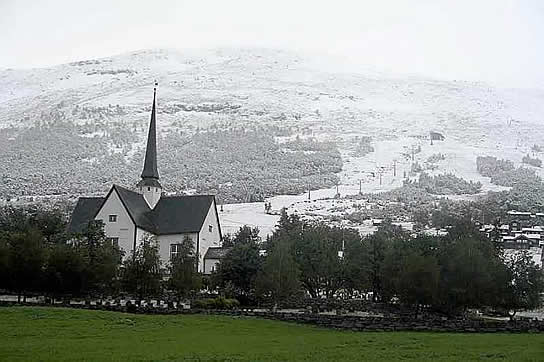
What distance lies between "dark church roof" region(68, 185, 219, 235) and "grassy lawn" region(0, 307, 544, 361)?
35477 millimetres

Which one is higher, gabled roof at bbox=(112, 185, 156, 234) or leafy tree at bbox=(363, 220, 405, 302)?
gabled roof at bbox=(112, 185, 156, 234)

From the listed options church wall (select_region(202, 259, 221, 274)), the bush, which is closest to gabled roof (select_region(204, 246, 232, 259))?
church wall (select_region(202, 259, 221, 274))

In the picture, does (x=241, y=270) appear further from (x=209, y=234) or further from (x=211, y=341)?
(x=211, y=341)

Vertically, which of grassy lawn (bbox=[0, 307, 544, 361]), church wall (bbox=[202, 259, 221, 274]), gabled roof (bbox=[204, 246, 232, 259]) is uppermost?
gabled roof (bbox=[204, 246, 232, 259])

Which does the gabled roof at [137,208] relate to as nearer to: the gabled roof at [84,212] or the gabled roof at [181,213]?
the gabled roof at [181,213]

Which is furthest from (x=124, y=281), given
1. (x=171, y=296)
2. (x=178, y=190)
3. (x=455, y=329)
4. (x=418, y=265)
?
(x=178, y=190)

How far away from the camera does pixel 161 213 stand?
75625 millimetres

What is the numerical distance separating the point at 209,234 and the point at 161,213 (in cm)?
528

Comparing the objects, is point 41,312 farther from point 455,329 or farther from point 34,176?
point 34,176

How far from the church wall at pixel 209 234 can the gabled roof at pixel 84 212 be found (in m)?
10.7

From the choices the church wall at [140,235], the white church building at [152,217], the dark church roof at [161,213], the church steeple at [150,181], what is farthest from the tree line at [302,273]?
the church steeple at [150,181]

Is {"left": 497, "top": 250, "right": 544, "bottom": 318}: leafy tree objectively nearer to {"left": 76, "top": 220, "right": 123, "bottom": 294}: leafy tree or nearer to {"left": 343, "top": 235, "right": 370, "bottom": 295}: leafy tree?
{"left": 343, "top": 235, "right": 370, "bottom": 295}: leafy tree

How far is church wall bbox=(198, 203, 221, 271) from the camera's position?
239 feet

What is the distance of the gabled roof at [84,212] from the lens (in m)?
74.4
